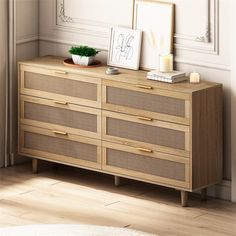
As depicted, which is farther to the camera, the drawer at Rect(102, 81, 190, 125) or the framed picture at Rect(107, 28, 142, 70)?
the framed picture at Rect(107, 28, 142, 70)

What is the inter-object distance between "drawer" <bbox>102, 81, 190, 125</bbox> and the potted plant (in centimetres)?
34

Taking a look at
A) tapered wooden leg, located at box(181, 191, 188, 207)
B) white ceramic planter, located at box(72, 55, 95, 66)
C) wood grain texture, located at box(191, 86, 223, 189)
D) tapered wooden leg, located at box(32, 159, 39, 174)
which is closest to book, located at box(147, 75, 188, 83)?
wood grain texture, located at box(191, 86, 223, 189)

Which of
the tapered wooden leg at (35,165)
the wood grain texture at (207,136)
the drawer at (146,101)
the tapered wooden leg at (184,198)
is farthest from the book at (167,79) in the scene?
the tapered wooden leg at (35,165)

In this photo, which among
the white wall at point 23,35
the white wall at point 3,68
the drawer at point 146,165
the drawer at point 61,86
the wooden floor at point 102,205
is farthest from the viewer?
the white wall at point 23,35

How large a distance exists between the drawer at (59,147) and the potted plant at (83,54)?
492mm

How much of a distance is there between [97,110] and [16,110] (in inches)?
33.3

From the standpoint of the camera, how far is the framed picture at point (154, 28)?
5.38 meters

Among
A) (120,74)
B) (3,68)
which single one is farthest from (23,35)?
(120,74)

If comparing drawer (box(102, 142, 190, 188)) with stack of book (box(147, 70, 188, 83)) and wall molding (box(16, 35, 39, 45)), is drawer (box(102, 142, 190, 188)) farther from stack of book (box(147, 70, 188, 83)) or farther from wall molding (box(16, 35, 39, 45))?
wall molding (box(16, 35, 39, 45))

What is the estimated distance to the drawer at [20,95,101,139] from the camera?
5.48 metres

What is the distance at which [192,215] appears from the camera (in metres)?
5.04

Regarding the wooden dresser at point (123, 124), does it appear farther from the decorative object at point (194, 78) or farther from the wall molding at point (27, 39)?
the wall molding at point (27, 39)

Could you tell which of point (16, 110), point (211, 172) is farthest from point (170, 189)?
point (16, 110)

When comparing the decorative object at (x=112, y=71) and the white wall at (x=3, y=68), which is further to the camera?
the white wall at (x=3, y=68)
